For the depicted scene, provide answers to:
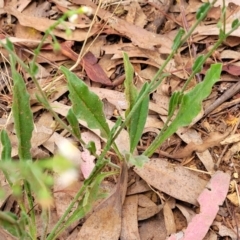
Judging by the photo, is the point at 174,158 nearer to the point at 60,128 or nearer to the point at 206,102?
the point at 206,102

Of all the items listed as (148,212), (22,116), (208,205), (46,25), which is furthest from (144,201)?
(46,25)

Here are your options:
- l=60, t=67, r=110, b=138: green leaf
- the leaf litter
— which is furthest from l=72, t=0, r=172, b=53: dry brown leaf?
l=60, t=67, r=110, b=138: green leaf

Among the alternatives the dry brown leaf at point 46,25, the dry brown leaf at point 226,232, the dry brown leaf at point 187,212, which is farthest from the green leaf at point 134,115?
the dry brown leaf at point 46,25

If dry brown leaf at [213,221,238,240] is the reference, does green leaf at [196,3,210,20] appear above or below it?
above

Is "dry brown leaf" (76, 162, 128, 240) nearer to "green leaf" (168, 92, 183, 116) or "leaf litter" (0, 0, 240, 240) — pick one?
"leaf litter" (0, 0, 240, 240)

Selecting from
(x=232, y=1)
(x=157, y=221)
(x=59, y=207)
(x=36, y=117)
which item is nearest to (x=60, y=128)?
(x=36, y=117)

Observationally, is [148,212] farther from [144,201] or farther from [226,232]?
[226,232]

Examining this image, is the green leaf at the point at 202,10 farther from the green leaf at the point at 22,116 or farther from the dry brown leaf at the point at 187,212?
the dry brown leaf at the point at 187,212
